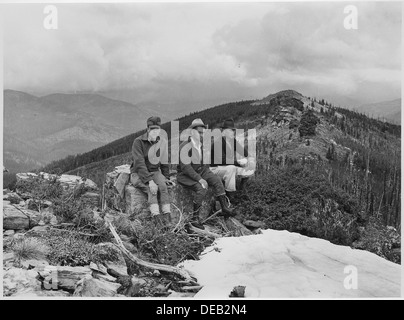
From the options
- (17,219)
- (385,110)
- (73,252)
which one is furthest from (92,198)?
(385,110)

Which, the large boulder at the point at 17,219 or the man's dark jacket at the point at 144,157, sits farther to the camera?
the man's dark jacket at the point at 144,157

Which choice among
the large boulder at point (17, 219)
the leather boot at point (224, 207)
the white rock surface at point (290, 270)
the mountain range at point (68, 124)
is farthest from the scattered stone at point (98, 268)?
the mountain range at point (68, 124)

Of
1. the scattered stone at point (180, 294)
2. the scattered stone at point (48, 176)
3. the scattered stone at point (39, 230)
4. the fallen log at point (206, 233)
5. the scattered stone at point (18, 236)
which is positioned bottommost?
the scattered stone at point (180, 294)

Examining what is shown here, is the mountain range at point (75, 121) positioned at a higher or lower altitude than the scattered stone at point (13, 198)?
higher

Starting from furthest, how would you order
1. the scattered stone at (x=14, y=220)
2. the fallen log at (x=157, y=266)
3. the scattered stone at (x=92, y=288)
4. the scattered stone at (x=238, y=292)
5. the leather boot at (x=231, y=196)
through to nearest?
the leather boot at (x=231, y=196), the scattered stone at (x=14, y=220), the fallen log at (x=157, y=266), the scattered stone at (x=238, y=292), the scattered stone at (x=92, y=288)

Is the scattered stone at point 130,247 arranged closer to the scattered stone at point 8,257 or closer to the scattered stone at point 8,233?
the scattered stone at point 8,257

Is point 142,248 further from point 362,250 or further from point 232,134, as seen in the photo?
point 362,250
